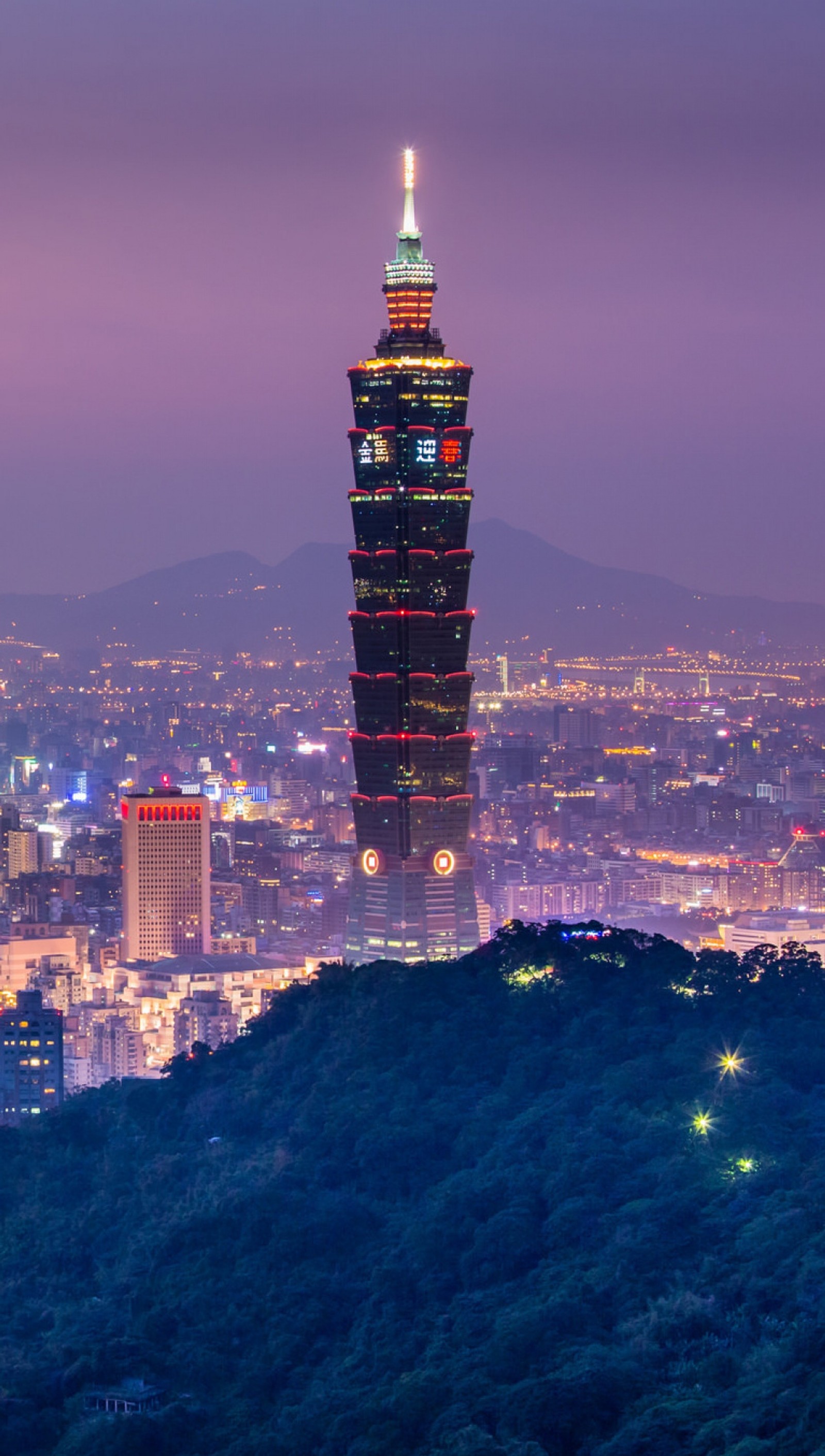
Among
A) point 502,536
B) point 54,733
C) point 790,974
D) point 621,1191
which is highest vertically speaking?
point 502,536

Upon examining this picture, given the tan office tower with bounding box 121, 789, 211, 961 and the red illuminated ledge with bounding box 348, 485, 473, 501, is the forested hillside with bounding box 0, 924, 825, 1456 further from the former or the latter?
the tan office tower with bounding box 121, 789, 211, 961

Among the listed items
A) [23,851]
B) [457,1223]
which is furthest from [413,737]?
[23,851]

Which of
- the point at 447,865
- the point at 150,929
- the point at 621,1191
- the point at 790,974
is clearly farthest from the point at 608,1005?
the point at 150,929

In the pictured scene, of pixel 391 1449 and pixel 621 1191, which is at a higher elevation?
pixel 621 1191

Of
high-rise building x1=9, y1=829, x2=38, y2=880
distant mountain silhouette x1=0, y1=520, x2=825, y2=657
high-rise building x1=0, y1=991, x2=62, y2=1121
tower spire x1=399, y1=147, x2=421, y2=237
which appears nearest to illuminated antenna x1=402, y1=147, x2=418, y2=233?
tower spire x1=399, y1=147, x2=421, y2=237

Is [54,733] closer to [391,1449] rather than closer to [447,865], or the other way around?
[447,865]

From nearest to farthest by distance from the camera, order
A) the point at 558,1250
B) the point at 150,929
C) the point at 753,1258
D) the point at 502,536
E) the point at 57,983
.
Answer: the point at 753,1258 → the point at 558,1250 → the point at 57,983 → the point at 150,929 → the point at 502,536
